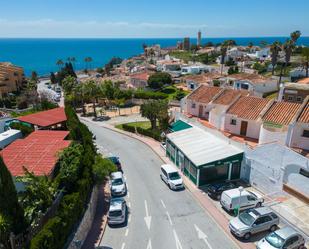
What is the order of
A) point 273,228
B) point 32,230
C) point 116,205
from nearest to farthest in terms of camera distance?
point 32,230
point 273,228
point 116,205

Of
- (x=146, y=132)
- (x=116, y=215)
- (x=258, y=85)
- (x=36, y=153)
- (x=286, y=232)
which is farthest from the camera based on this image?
(x=258, y=85)

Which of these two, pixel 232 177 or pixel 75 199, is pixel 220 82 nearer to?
pixel 232 177

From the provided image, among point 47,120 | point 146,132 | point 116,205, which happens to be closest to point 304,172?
point 116,205

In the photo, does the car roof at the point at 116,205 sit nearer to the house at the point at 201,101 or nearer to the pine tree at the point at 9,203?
the pine tree at the point at 9,203

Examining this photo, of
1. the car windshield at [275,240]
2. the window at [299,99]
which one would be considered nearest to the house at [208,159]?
the car windshield at [275,240]

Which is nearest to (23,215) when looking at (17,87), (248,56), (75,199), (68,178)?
(75,199)

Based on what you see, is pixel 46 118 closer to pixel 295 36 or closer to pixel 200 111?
pixel 200 111
